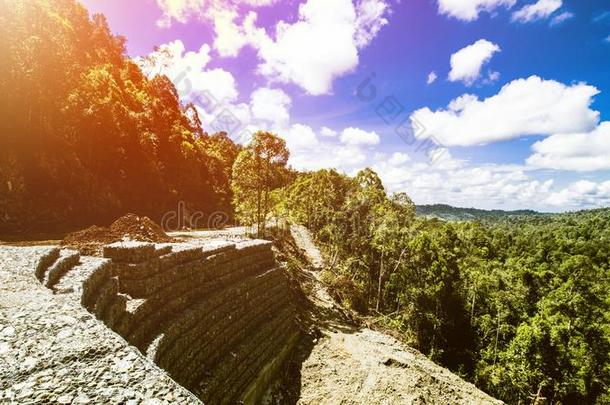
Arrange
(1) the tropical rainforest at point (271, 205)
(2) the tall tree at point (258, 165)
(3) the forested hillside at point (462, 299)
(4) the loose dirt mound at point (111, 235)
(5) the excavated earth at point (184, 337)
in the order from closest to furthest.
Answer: (5) the excavated earth at point (184, 337) < (4) the loose dirt mound at point (111, 235) < (1) the tropical rainforest at point (271, 205) < (2) the tall tree at point (258, 165) < (3) the forested hillside at point (462, 299)

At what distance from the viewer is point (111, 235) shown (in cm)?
1496

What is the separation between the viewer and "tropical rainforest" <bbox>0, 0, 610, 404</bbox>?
21922mm

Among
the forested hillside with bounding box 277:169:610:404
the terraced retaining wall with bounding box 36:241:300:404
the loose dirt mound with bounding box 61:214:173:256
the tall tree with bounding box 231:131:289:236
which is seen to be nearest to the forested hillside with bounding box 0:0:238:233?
the loose dirt mound with bounding box 61:214:173:256

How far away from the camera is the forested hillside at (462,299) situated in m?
30.6

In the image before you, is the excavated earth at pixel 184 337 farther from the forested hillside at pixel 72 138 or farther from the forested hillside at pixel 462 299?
the forested hillside at pixel 72 138

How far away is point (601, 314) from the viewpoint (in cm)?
3731

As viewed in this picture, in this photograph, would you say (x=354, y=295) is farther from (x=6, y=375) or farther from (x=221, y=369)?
(x=6, y=375)

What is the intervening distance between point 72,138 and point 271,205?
18396 millimetres

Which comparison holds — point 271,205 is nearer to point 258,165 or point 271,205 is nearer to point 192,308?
point 258,165

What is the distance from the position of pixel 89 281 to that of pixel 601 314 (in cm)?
4852

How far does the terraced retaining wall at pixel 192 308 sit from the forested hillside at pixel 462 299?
1379 centimetres

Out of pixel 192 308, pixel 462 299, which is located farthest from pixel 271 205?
pixel 192 308

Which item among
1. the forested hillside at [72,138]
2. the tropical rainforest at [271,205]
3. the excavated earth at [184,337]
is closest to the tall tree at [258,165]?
the tropical rainforest at [271,205]

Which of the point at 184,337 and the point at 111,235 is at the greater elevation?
the point at 111,235
